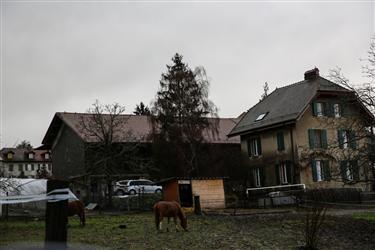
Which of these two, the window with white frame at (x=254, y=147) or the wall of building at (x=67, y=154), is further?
the wall of building at (x=67, y=154)

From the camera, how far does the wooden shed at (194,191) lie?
34094mm

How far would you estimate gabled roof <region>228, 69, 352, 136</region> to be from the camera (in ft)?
148

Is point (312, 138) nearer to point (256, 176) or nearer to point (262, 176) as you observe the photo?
point (262, 176)

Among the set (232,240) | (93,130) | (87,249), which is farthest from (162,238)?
(93,130)

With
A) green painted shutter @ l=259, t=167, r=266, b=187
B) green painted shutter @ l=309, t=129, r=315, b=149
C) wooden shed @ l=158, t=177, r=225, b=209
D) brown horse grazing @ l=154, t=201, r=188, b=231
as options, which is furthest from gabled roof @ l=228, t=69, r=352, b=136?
brown horse grazing @ l=154, t=201, r=188, b=231

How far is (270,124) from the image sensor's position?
4684cm

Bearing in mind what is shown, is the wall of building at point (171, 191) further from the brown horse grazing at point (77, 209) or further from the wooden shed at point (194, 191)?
the brown horse grazing at point (77, 209)

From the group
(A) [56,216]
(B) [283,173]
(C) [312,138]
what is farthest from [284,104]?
(A) [56,216]

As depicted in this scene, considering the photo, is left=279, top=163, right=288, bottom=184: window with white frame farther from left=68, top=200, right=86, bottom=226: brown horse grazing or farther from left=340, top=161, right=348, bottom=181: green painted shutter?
→ left=68, top=200, right=86, bottom=226: brown horse grazing

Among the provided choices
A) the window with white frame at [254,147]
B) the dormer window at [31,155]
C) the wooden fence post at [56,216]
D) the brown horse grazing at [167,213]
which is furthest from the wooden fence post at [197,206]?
the dormer window at [31,155]

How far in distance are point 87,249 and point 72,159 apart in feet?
150

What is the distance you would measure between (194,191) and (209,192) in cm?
123

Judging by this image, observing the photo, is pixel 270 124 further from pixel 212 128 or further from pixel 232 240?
pixel 232 240

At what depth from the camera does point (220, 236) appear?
17.8 m
